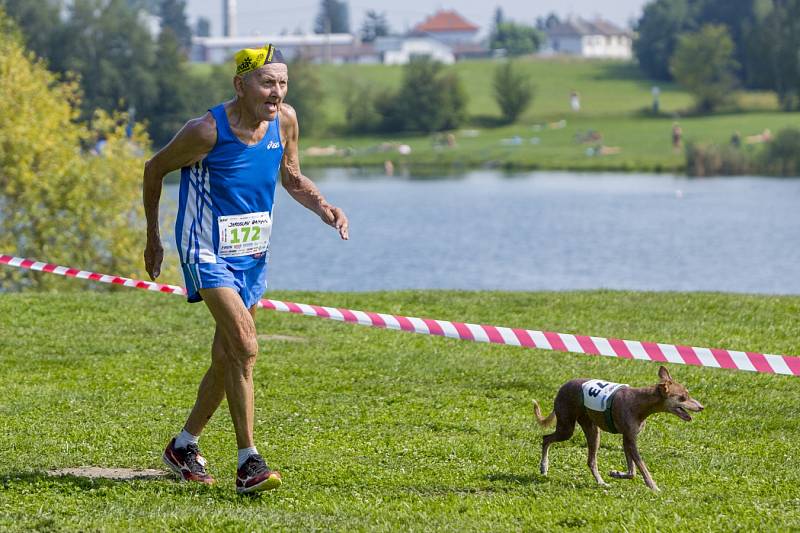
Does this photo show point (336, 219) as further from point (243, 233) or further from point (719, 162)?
point (719, 162)

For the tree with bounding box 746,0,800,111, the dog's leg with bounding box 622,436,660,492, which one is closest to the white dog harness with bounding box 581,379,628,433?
the dog's leg with bounding box 622,436,660,492

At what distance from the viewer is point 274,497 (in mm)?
7484

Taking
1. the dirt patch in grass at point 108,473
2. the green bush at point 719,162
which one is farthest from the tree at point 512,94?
the dirt patch in grass at point 108,473

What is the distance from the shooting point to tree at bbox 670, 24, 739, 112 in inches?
5172

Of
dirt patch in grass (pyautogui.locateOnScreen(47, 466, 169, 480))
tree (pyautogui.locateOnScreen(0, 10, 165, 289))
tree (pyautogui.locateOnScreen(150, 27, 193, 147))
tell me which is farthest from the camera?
tree (pyautogui.locateOnScreen(150, 27, 193, 147))

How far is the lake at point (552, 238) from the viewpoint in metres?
37.1

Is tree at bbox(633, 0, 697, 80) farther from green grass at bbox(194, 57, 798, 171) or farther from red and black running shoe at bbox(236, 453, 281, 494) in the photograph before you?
red and black running shoe at bbox(236, 453, 281, 494)

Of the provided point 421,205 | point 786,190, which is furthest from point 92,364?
point 786,190

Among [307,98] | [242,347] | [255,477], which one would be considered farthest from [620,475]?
[307,98]

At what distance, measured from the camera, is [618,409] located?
24.7ft

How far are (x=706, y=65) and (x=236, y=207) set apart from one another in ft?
444

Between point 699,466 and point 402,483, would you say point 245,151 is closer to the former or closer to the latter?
point 402,483

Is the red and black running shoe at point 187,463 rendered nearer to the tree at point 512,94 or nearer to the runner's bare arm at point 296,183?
the runner's bare arm at point 296,183

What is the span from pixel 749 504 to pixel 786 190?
6243 centimetres
